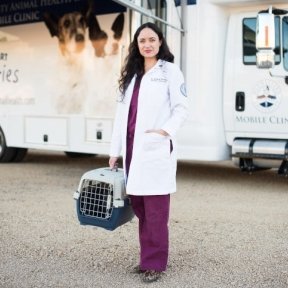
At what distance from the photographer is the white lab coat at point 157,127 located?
388 centimetres

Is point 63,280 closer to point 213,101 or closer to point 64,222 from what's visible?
point 64,222

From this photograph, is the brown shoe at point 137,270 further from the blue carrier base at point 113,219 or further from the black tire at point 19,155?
the black tire at point 19,155

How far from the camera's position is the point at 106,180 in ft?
13.3

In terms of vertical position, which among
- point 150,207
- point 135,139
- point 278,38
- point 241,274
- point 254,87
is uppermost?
point 278,38

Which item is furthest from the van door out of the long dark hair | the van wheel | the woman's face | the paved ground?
the van wheel

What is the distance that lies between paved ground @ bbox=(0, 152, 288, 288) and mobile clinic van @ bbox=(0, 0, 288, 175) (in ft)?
2.54

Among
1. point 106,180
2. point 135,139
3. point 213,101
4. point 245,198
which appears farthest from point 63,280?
point 213,101

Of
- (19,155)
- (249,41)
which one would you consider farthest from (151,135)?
(19,155)

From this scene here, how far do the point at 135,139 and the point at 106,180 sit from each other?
0.36 metres

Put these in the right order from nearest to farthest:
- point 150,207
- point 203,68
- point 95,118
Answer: point 150,207, point 203,68, point 95,118

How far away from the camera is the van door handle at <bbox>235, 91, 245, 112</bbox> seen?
25.3 ft

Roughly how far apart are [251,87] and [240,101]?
0.78 feet

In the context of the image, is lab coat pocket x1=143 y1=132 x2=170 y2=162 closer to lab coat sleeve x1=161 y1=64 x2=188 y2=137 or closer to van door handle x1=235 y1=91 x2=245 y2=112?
lab coat sleeve x1=161 y1=64 x2=188 y2=137

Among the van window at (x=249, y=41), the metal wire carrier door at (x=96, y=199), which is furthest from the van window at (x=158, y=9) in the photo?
the metal wire carrier door at (x=96, y=199)
